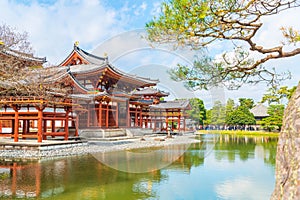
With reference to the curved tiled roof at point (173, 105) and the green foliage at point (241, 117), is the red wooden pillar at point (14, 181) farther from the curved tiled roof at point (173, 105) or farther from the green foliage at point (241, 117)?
the green foliage at point (241, 117)

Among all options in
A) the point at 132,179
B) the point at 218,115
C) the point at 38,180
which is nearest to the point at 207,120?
the point at 218,115

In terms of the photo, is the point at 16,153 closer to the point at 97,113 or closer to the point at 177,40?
the point at 97,113

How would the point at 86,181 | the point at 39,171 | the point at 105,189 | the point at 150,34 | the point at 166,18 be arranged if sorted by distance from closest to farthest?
the point at 166,18 → the point at 150,34 → the point at 105,189 → the point at 86,181 → the point at 39,171

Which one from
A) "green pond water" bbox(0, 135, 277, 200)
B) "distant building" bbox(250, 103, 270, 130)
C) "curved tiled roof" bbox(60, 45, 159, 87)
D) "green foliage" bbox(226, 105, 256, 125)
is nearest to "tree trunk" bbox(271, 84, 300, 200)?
"green pond water" bbox(0, 135, 277, 200)

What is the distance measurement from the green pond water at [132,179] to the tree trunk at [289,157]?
509 centimetres

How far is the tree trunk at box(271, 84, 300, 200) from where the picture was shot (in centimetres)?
229

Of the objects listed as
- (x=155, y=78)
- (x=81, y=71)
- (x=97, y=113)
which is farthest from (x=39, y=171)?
(x=155, y=78)

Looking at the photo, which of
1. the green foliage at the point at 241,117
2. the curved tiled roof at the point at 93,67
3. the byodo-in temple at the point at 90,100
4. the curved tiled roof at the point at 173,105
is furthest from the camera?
the green foliage at the point at 241,117

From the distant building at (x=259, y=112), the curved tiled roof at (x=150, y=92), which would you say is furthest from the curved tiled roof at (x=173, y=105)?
the distant building at (x=259, y=112)

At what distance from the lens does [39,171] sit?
1003 centimetres

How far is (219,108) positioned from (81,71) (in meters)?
32.6

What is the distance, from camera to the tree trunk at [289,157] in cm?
229

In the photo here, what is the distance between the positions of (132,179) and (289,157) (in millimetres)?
7318

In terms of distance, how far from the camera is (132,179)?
9219mm
